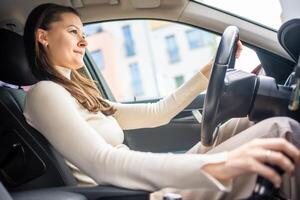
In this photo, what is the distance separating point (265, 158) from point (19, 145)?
89cm

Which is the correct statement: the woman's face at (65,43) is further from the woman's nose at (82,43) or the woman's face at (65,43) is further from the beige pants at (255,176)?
the beige pants at (255,176)

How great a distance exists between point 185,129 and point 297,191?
1371 mm

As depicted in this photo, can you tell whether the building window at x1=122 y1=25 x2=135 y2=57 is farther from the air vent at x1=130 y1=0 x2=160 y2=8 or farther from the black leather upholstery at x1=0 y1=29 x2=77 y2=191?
the black leather upholstery at x1=0 y1=29 x2=77 y2=191

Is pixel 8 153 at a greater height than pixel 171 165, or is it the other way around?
pixel 171 165

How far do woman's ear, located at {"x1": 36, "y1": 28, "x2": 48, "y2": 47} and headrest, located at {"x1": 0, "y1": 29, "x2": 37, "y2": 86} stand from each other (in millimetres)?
81

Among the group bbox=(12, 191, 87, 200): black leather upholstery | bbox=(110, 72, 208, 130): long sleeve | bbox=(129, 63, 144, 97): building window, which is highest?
bbox=(12, 191, 87, 200): black leather upholstery

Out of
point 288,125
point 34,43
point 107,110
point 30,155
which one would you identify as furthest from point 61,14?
point 288,125

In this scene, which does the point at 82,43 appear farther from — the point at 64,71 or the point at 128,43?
the point at 128,43

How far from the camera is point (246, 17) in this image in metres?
1.86

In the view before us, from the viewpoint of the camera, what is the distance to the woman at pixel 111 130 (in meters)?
0.90

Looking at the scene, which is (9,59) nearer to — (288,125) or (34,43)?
(34,43)

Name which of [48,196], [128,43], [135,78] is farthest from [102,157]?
[128,43]

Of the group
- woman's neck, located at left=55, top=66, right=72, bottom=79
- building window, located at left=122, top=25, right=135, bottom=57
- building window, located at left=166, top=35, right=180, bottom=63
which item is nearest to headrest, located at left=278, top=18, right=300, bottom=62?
woman's neck, located at left=55, top=66, right=72, bottom=79

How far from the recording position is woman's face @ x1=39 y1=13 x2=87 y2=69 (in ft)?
4.99
